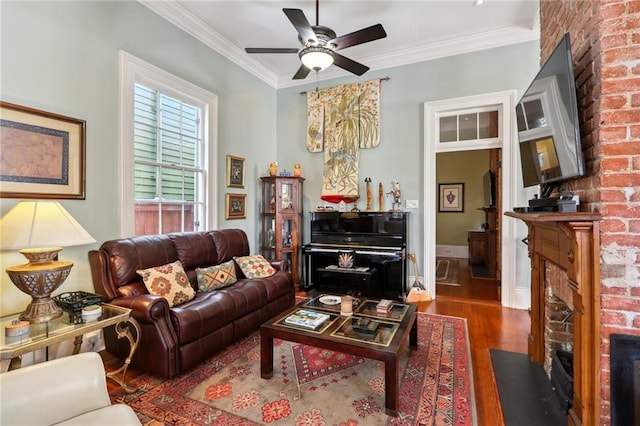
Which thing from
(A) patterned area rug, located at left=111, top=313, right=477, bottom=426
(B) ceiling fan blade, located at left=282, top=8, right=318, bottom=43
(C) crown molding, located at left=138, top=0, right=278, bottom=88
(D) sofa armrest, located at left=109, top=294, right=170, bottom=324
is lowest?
(A) patterned area rug, located at left=111, top=313, right=477, bottom=426

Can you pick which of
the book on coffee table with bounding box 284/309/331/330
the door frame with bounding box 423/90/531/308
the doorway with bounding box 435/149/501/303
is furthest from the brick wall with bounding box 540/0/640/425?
the doorway with bounding box 435/149/501/303

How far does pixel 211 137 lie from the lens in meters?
3.85

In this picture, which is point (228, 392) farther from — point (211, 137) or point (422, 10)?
point (422, 10)

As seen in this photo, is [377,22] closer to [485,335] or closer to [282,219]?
[282,219]

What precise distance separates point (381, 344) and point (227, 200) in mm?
2962

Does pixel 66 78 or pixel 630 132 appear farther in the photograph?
pixel 66 78

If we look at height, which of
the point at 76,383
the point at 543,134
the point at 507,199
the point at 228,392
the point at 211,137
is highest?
the point at 211,137

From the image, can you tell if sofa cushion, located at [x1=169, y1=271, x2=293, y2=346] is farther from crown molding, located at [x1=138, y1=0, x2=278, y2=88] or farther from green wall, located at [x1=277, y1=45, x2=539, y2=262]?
crown molding, located at [x1=138, y1=0, x2=278, y2=88]

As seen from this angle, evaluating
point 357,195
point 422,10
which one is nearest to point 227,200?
point 357,195

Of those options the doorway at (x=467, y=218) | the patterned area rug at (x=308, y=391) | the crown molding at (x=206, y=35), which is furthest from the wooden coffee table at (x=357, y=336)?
the doorway at (x=467, y=218)

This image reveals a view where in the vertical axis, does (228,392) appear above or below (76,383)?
below

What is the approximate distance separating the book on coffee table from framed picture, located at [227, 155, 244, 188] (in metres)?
2.39

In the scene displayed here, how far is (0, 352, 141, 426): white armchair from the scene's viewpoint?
1.08 meters

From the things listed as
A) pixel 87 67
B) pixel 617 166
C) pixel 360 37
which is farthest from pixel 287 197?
pixel 617 166
